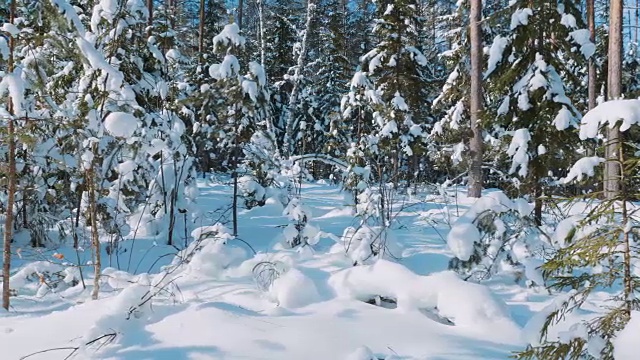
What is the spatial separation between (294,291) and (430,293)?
47.4 inches

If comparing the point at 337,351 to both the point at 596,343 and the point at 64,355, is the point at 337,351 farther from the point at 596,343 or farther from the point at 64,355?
the point at 64,355

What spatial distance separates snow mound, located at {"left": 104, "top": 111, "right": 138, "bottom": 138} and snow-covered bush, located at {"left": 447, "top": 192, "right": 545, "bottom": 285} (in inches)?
142

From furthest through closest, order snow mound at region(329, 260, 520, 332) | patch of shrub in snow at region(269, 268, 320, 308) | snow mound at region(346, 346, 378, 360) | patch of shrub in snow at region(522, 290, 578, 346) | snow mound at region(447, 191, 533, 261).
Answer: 1. snow mound at region(447, 191, 533, 261)
2. patch of shrub in snow at region(269, 268, 320, 308)
3. snow mound at region(329, 260, 520, 332)
4. snow mound at region(346, 346, 378, 360)
5. patch of shrub in snow at region(522, 290, 578, 346)

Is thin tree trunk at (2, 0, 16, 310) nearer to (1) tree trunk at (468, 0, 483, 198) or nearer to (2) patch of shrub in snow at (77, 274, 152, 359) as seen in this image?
(2) patch of shrub in snow at (77, 274, 152, 359)

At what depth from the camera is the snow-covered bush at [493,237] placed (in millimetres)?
5301

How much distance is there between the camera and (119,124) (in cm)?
442

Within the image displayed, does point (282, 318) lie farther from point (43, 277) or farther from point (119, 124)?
point (43, 277)

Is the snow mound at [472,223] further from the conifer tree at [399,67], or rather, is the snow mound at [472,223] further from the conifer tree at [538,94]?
the conifer tree at [399,67]

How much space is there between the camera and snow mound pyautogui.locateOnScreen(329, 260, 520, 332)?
389 cm

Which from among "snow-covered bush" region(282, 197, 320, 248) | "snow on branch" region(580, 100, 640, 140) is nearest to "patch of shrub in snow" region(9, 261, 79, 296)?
"snow-covered bush" region(282, 197, 320, 248)

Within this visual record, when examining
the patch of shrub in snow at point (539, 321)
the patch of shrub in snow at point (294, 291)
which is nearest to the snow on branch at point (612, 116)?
the patch of shrub in snow at point (539, 321)

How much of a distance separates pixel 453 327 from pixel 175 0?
2264cm

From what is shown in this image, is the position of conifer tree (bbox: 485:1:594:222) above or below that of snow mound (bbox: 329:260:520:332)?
above

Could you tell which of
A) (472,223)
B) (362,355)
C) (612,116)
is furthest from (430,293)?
(612,116)
